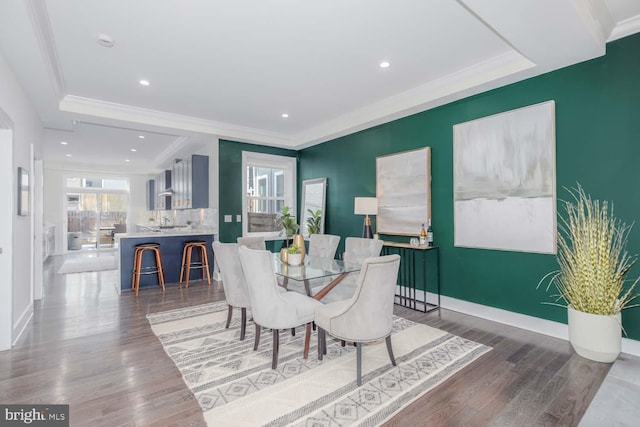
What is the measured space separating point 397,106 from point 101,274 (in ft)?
21.8

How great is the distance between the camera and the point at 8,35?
94.1 inches

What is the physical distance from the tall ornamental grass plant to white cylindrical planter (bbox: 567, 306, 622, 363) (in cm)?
7

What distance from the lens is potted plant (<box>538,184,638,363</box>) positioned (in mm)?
2527

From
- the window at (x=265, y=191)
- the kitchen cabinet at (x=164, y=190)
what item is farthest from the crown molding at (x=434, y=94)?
the kitchen cabinet at (x=164, y=190)

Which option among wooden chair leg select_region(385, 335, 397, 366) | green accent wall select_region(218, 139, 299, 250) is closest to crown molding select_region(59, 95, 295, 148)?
green accent wall select_region(218, 139, 299, 250)

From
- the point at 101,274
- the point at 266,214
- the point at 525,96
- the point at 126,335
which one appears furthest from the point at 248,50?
the point at 101,274

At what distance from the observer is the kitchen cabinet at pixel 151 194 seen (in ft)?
33.1

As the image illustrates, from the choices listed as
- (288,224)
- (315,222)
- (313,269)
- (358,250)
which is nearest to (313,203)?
(315,222)

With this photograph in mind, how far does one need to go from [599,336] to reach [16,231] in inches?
217

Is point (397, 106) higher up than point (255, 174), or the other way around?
point (397, 106)

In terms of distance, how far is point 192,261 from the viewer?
5.86m

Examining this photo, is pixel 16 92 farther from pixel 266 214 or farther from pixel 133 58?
pixel 266 214

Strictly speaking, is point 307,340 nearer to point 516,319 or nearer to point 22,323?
point 516,319

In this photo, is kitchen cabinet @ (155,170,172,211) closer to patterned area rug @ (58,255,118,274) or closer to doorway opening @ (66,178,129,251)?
patterned area rug @ (58,255,118,274)
